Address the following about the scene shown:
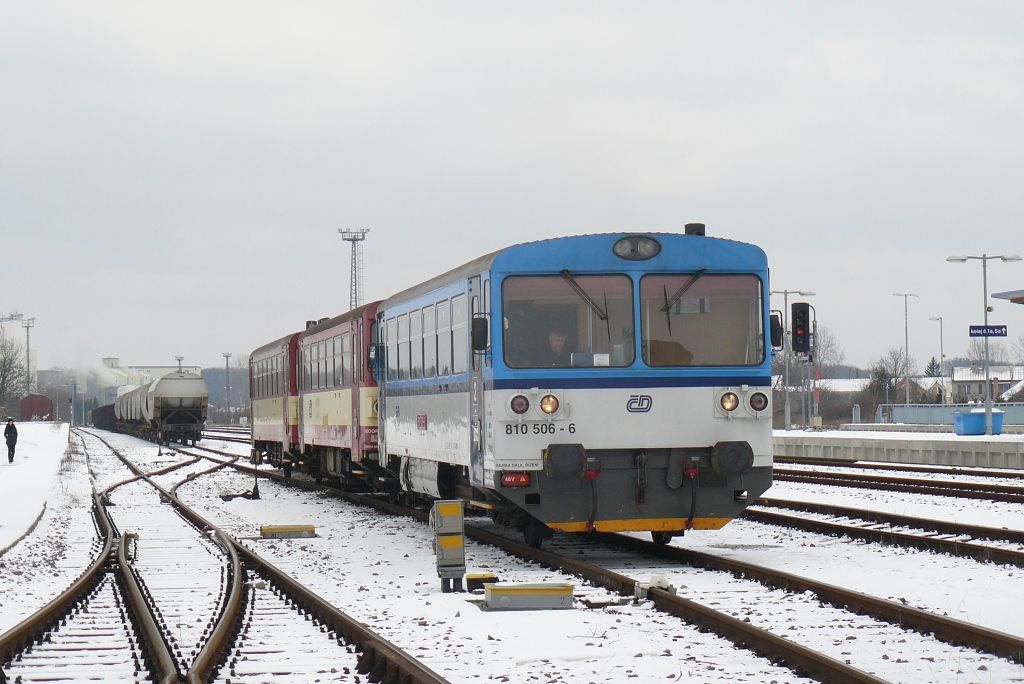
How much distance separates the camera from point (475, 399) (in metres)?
13.6

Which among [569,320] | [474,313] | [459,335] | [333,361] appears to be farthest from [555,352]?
[333,361]

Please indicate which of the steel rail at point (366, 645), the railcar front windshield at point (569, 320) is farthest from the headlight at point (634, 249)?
the steel rail at point (366, 645)

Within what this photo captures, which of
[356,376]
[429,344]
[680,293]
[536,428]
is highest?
[680,293]

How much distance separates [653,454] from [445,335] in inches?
120

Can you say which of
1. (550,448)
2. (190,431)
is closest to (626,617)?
(550,448)

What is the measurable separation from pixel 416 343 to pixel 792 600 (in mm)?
7597

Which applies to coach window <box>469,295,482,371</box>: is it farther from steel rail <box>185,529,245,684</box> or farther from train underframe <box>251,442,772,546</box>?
steel rail <box>185,529,245,684</box>

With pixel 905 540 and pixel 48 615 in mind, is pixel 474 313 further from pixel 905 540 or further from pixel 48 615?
pixel 48 615

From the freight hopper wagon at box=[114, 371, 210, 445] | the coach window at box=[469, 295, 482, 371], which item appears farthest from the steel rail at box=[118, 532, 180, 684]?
the freight hopper wagon at box=[114, 371, 210, 445]

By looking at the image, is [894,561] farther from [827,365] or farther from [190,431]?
[827,365]

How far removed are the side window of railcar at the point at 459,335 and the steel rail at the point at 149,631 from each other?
3754mm

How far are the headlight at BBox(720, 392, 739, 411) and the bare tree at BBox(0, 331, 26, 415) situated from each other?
341ft

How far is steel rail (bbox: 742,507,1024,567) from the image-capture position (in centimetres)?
1222

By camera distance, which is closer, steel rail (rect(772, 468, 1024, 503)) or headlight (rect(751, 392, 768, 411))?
headlight (rect(751, 392, 768, 411))
